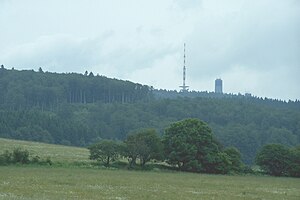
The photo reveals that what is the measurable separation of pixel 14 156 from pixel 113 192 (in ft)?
122

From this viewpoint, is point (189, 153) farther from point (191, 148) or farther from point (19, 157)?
point (19, 157)

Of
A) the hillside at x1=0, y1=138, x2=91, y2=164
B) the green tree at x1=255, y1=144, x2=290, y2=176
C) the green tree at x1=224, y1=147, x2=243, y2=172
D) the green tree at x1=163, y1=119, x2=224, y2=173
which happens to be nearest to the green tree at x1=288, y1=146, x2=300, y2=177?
the green tree at x1=255, y1=144, x2=290, y2=176

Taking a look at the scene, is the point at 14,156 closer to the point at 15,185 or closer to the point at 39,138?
the point at 15,185

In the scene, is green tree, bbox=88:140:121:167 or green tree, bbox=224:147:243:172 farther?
green tree, bbox=224:147:243:172

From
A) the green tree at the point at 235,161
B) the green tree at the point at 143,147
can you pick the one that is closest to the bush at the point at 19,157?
the green tree at the point at 143,147

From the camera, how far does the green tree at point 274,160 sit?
8775cm

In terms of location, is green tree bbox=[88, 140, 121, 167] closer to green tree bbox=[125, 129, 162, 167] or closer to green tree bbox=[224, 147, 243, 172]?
green tree bbox=[125, 129, 162, 167]

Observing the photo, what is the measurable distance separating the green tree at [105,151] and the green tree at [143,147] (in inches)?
68.2

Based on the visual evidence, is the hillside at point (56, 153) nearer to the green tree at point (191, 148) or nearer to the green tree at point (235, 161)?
the green tree at point (191, 148)

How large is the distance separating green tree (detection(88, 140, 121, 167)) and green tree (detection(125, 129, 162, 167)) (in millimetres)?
1731

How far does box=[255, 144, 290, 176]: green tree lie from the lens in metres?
87.8

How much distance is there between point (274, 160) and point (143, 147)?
75.4 feet

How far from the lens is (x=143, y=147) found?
79375mm

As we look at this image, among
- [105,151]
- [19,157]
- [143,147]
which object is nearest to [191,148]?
[143,147]
